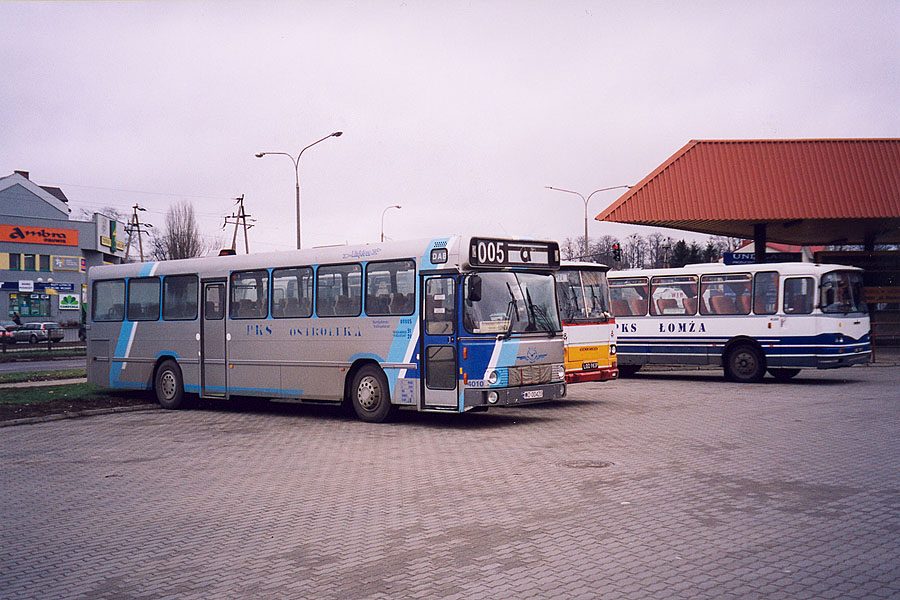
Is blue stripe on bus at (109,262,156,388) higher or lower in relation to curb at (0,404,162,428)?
higher

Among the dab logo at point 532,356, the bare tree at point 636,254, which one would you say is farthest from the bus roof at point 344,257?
the bare tree at point 636,254

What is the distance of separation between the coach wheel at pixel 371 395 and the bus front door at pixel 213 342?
360cm

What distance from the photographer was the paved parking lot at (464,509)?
563 centimetres

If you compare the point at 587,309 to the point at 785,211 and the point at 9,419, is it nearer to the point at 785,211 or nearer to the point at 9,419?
the point at 9,419

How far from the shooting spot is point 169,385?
1819cm

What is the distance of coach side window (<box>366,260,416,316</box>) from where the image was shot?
1402 cm

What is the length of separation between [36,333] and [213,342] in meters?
41.6

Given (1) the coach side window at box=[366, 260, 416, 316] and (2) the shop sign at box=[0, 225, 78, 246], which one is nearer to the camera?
(1) the coach side window at box=[366, 260, 416, 316]

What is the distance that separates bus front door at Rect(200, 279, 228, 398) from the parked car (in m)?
39.6

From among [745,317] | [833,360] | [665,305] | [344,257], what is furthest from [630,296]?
[344,257]

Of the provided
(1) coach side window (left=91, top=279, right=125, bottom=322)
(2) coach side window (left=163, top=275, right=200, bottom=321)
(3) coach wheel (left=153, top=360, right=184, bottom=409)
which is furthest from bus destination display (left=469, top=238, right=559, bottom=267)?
(1) coach side window (left=91, top=279, right=125, bottom=322)

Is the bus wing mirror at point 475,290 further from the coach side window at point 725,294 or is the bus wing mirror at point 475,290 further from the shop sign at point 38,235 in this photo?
the shop sign at point 38,235

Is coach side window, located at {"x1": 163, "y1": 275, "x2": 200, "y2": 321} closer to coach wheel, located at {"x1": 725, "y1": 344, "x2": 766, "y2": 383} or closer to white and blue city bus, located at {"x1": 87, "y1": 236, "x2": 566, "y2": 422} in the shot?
white and blue city bus, located at {"x1": 87, "y1": 236, "x2": 566, "y2": 422}

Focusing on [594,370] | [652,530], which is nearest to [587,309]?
[594,370]
